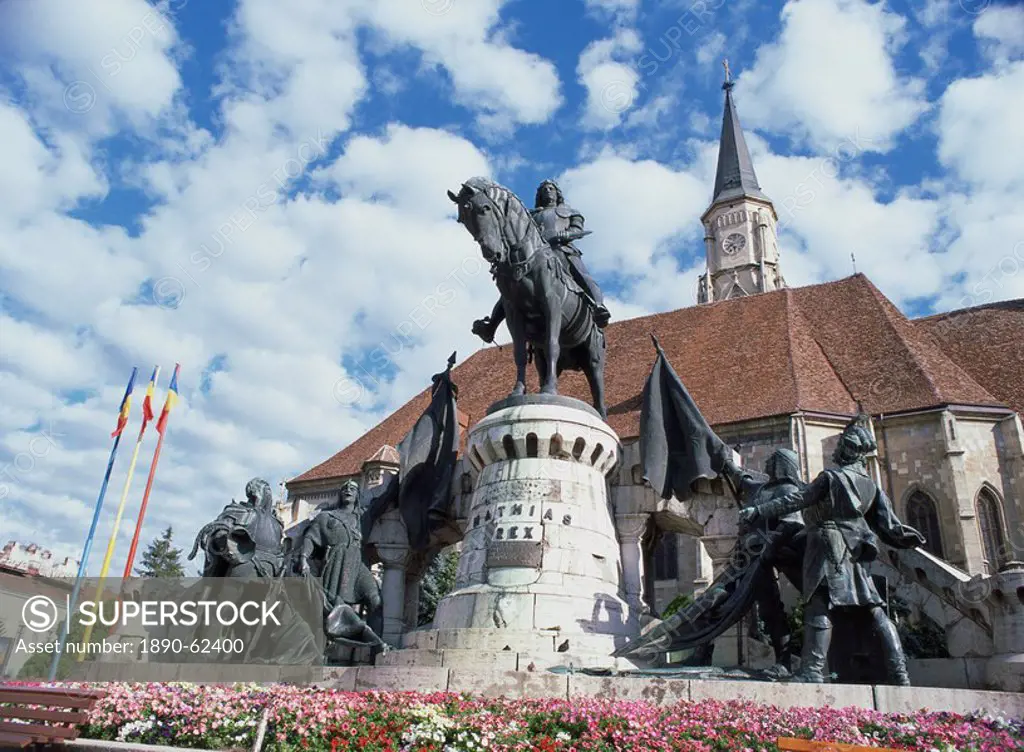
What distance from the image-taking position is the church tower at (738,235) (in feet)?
145

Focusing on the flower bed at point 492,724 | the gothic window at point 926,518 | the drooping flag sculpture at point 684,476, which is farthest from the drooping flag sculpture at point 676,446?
the gothic window at point 926,518

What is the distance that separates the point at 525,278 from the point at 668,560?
16689 millimetres

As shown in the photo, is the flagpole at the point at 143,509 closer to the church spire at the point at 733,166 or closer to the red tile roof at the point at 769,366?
the red tile roof at the point at 769,366

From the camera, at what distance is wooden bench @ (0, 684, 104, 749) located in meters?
5.15

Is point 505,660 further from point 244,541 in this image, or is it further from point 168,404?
point 168,404

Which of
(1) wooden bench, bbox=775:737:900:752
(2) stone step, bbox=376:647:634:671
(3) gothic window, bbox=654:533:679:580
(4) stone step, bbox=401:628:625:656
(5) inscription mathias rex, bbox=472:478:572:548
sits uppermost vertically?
(3) gothic window, bbox=654:533:679:580

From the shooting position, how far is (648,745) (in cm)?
445

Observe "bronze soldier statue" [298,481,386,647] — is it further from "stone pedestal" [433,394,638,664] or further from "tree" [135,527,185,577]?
"tree" [135,527,185,577]

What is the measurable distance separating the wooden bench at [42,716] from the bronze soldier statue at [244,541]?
2.91 meters

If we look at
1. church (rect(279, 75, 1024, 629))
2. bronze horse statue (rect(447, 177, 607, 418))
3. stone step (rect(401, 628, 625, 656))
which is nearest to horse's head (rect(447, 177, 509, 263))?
bronze horse statue (rect(447, 177, 607, 418))

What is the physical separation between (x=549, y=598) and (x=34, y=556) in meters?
34.7

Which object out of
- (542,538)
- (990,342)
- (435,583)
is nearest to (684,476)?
(542,538)

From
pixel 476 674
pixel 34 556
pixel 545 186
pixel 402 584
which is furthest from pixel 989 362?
pixel 34 556

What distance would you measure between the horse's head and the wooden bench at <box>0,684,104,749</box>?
5837mm
